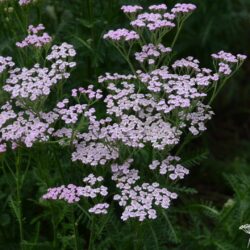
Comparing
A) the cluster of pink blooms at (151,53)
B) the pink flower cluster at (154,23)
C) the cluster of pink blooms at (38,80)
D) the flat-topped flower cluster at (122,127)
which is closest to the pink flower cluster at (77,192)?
the flat-topped flower cluster at (122,127)

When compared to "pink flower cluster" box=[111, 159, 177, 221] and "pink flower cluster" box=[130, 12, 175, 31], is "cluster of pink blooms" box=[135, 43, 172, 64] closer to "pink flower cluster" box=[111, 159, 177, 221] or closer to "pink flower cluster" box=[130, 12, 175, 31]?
"pink flower cluster" box=[130, 12, 175, 31]

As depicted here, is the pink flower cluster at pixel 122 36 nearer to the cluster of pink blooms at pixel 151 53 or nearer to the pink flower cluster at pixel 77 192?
the cluster of pink blooms at pixel 151 53

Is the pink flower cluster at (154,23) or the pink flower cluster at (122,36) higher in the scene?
the pink flower cluster at (154,23)

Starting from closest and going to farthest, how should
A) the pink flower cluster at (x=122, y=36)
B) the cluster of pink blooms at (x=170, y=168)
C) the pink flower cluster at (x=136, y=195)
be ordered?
the pink flower cluster at (x=136, y=195)
the cluster of pink blooms at (x=170, y=168)
the pink flower cluster at (x=122, y=36)

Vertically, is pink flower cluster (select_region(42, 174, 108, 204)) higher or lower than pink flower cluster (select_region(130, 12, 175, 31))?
lower

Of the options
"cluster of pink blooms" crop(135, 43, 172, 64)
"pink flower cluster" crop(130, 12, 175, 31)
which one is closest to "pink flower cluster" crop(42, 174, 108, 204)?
"cluster of pink blooms" crop(135, 43, 172, 64)

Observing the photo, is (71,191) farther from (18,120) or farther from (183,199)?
(183,199)

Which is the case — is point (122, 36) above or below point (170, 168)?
above

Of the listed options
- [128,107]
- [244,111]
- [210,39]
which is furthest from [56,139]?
[244,111]

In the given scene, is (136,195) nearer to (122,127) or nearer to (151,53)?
(122,127)

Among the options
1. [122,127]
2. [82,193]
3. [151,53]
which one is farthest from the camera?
[151,53]

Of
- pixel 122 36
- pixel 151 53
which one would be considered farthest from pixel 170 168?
pixel 122 36
